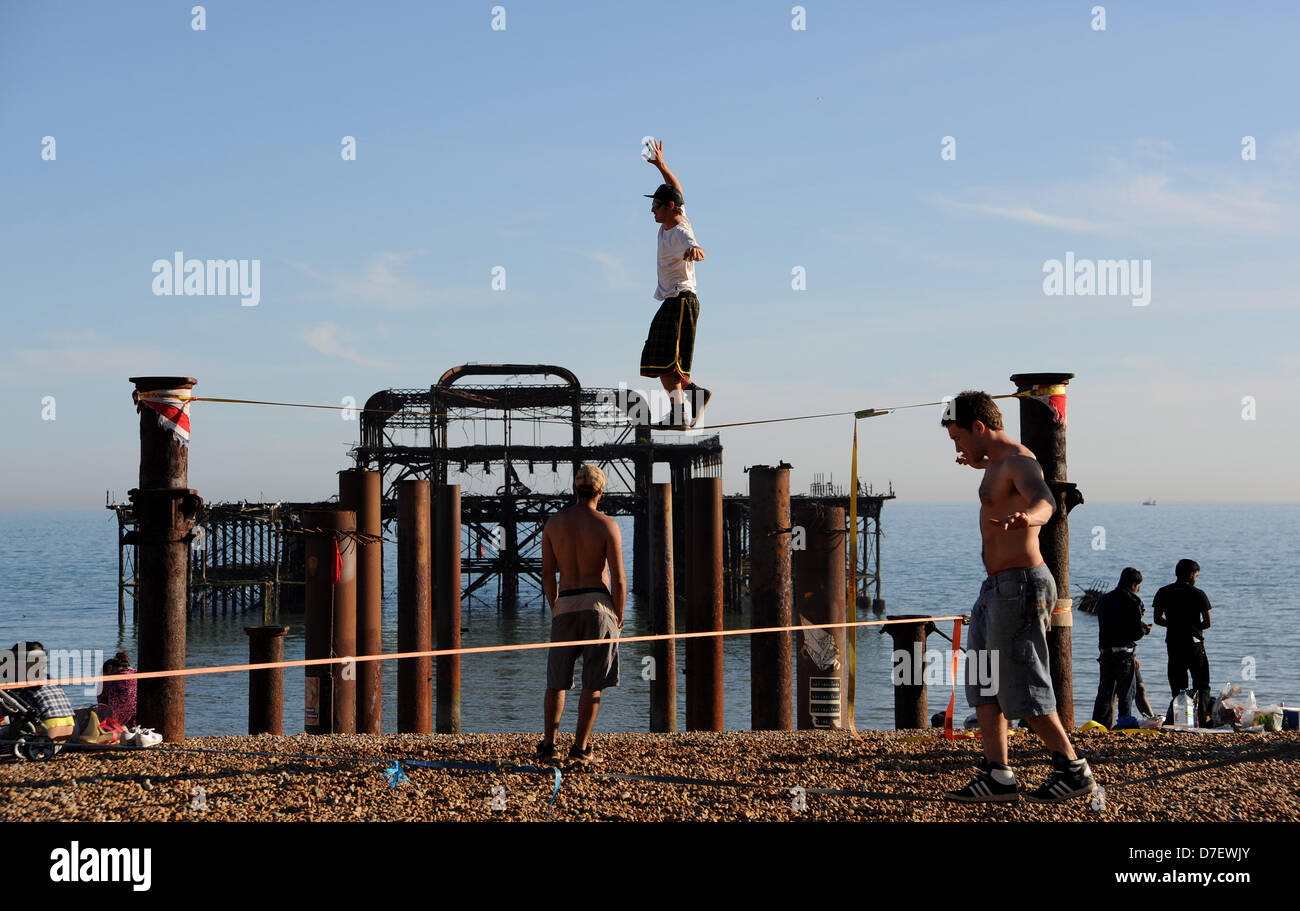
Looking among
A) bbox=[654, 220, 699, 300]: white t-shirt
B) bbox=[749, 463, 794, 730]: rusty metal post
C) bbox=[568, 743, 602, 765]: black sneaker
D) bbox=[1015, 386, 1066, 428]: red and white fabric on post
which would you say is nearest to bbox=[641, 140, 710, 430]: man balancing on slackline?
bbox=[654, 220, 699, 300]: white t-shirt

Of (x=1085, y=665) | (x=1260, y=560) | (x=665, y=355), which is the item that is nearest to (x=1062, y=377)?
(x=665, y=355)

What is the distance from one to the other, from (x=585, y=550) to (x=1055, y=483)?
4.14m

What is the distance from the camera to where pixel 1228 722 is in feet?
33.1

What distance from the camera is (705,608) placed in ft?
40.9

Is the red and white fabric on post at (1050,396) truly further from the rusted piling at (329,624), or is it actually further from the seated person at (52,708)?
the seated person at (52,708)

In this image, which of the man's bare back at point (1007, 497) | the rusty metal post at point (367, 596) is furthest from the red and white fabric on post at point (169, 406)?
the man's bare back at point (1007, 497)

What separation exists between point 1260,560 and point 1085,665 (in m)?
90.0

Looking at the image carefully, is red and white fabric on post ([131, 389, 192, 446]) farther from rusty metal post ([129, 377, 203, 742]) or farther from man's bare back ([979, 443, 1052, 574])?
man's bare back ([979, 443, 1052, 574])

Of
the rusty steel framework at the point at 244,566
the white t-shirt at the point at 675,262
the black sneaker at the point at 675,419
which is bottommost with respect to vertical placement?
the rusty steel framework at the point at 244,566

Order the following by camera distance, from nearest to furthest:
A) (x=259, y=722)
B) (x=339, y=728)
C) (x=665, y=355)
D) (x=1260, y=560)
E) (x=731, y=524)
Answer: (x=665, y=355), (x=259, y=722), (x=339, y=728), (x=731, y=524), (x=1260, y=560)

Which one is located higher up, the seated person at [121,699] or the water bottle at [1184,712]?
the seated person at [121,699]

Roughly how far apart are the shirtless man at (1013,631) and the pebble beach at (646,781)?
14cm

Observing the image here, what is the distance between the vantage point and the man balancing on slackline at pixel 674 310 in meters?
9.41
